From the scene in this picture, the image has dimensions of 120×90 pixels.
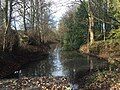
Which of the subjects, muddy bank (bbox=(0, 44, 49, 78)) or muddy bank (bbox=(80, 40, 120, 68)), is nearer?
muddy bank (bbox=(0, 44, 49, 78))

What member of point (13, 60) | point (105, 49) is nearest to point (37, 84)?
point (13, 60)

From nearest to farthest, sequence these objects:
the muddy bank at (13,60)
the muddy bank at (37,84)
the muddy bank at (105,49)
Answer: the muddy bank at (37,84)
the muddy bank at (13,60)
the muddy bank at (105,49)

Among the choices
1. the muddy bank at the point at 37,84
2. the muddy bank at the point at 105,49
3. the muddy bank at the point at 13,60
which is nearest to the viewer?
the muddy bank at the point at 37,84

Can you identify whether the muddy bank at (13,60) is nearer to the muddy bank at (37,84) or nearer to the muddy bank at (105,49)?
the muddy bank at (37,84)

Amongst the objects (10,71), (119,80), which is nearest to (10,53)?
(10,71)

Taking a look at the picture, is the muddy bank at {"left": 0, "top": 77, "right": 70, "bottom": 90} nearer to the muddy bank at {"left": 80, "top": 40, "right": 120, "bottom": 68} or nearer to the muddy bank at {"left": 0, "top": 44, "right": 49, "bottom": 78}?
the muddy bank at {"left": 0, "top": 44, "right": 49, "bottom": 78}

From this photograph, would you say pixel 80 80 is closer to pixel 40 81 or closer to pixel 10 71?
pixel 40 81

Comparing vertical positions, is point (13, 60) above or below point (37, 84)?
above

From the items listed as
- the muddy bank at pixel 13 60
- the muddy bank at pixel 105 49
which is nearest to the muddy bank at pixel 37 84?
the muddy bank at pixel 13 60

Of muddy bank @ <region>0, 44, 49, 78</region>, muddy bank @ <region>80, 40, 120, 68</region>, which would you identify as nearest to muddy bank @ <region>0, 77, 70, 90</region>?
muddy bank @ <region>0, 44, 49, 78</region>

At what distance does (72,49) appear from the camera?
43.2 metres

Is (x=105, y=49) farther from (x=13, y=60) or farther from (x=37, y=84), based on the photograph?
(x=37, y=84)

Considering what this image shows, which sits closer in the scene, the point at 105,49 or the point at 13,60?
the point at 13,60

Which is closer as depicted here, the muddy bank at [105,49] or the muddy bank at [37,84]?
the muddy bank at [37,84]
